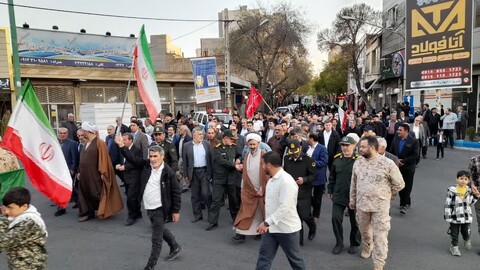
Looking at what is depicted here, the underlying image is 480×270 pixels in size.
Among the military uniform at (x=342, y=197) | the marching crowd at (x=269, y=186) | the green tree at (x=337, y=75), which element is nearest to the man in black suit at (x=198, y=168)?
the marching crowd at (x=269, y=186)

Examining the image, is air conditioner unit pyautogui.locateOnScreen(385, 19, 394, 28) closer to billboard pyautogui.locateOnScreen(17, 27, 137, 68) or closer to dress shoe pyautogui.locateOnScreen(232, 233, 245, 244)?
billboard pyautogui.locateOnScreen(17, 27, 137, 68)

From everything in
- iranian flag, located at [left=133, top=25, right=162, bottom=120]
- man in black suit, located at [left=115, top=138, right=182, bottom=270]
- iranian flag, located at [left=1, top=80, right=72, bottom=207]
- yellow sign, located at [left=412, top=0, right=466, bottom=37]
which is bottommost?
man in black suit, located at [left=115, top=138, right=182, bottom=270]

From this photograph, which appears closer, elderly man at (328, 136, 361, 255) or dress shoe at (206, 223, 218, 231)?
elderly man at (328, 136, 361, 255)

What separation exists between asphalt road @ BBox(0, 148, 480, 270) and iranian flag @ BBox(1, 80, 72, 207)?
1194 mm

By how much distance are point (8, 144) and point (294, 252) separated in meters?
3.47

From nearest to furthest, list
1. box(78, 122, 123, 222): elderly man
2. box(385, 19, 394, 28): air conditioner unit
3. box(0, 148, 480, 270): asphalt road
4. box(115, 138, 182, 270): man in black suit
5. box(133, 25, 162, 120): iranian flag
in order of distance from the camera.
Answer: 1. box(115, 138, 182, 270): man in black suit
2. box(0, 148, 480, 270): asphalt road
3. box(78, 122, 123, 222): elderly man
4. box(133, 25, 162, 120): iranian flag
5. box(385, 19, 394, 28): air conditioner unit

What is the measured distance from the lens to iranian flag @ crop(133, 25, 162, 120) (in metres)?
7.32

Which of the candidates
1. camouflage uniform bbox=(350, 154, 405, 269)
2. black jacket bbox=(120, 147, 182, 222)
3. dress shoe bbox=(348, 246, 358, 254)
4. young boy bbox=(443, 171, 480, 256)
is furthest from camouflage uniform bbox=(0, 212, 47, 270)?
young boy bbox=(443, 171, 480, 256)

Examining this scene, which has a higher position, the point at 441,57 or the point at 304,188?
the point at 441,57

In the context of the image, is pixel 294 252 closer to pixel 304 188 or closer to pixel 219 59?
pixel 304 188

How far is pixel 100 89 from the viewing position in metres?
26.3

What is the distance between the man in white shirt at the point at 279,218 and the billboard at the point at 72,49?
25321mm

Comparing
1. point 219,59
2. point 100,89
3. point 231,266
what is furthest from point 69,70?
point 231,266

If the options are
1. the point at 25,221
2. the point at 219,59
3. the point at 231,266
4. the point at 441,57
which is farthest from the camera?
the point at 219,59
